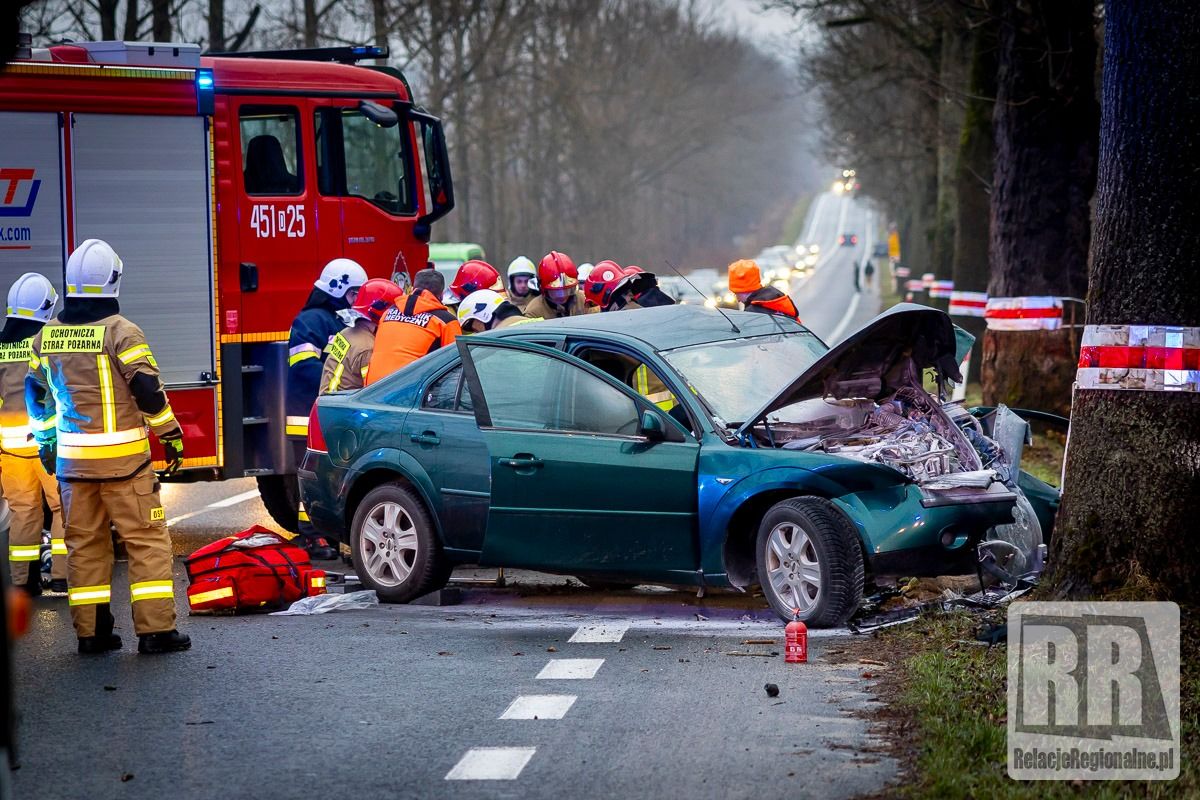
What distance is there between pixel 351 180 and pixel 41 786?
799cm

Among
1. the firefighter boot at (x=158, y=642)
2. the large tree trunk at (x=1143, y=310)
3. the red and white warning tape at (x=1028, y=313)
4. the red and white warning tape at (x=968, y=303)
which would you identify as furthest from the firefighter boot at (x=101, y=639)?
the red and white warning tape at (x=968, y=303)

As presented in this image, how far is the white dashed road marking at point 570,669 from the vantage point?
759 cm

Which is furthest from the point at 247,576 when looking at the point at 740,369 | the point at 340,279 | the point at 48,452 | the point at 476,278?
the point at 476,278

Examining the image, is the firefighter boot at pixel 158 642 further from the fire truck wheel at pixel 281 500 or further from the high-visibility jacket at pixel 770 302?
the high-visibility jacket at pixel 770 302

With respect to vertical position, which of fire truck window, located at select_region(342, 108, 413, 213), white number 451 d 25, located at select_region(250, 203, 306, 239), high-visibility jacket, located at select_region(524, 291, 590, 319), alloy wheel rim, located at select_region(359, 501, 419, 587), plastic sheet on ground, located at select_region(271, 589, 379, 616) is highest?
fire truck window, located at select_region(342, 108, 413, 213)

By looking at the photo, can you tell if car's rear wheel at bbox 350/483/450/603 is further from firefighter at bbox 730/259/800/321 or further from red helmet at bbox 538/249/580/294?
red helmet at bbox 538/249/580/294

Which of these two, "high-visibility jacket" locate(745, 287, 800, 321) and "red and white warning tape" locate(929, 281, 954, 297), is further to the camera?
"red and white warning tape" locate(929, 281, 954, 297)

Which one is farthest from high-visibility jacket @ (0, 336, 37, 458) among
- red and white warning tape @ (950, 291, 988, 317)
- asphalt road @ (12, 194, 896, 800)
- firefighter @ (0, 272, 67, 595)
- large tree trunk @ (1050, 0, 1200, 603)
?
red and white warning tape @ (950, 291, 988, 317)

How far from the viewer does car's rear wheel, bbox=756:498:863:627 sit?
8148mm

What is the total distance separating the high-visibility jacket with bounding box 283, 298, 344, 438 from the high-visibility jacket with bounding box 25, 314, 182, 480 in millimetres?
3602

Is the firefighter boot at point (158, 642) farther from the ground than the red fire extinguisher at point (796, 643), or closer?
closer

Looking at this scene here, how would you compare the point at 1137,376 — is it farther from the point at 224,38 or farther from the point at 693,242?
the point at 693,242

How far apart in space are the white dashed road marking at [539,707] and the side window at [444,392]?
2805mm

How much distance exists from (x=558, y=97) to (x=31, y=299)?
135ft
